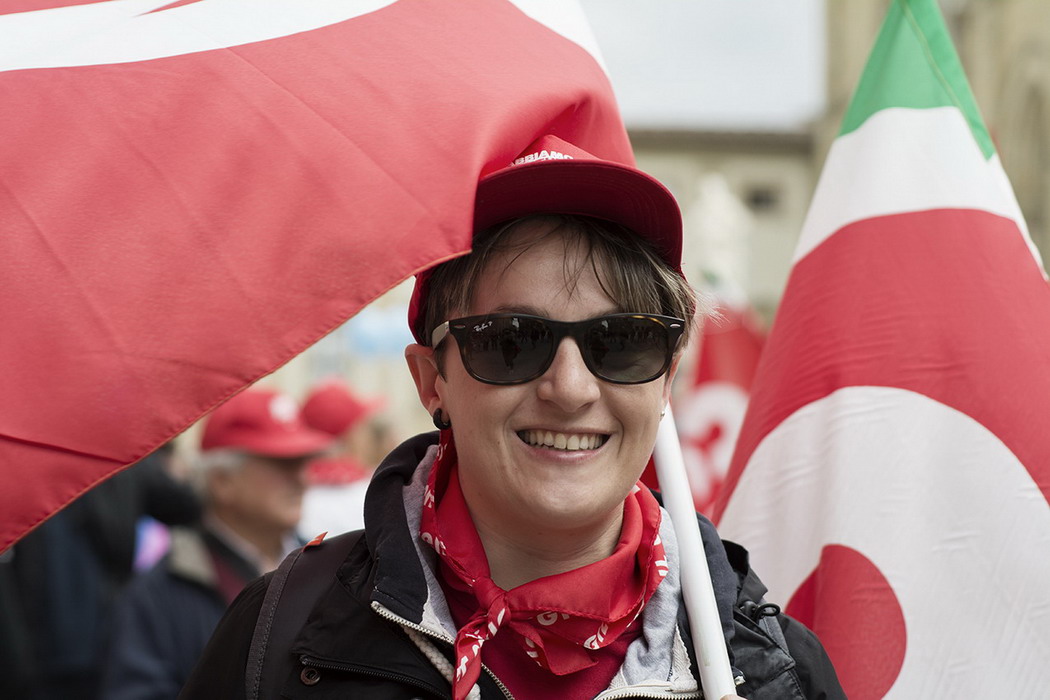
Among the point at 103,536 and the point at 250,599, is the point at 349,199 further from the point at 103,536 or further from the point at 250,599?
the point at 103,536

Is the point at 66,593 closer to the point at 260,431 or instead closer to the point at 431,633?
the point at 260,431

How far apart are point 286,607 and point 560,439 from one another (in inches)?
20.5

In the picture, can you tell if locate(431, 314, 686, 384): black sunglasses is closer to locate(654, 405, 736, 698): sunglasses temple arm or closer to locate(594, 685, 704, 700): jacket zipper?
locate(654, 405, 736, 698): sunglasses temple arm

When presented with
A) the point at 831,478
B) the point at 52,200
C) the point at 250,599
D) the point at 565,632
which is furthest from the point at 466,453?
the point at 831,478

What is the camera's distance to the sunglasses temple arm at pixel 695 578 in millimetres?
1987

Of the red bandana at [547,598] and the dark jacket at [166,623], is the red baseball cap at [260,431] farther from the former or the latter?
the red bandana at [547,598]

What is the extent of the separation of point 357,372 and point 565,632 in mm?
29987

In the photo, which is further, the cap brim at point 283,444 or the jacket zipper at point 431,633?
the cap brim at point 283,444

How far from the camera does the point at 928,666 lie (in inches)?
99.7

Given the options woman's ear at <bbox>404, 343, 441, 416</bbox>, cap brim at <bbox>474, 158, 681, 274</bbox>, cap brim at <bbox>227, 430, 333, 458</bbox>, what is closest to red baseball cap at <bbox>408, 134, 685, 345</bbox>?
cap brim at <bbox>474, 158, 681, 274</bbox>

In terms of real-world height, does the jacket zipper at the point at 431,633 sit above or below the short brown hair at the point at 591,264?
below

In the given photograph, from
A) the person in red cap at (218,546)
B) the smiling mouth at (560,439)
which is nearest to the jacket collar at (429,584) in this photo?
the smiling mouth at (560,439)

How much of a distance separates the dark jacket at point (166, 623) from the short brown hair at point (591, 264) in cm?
229

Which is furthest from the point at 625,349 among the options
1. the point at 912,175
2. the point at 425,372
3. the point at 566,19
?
the point at 912,175
